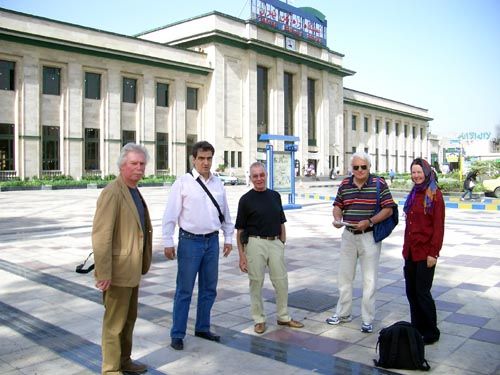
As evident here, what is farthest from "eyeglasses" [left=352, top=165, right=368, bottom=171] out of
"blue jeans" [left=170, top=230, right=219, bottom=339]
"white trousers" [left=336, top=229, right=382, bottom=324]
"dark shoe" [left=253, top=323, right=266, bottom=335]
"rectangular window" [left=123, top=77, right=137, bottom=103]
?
"rectangular window" [left=123, top=77, right=137, bottom=103]

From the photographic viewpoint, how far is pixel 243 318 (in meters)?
5.80

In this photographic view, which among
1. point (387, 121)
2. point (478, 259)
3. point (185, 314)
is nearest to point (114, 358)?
point (185, 314)

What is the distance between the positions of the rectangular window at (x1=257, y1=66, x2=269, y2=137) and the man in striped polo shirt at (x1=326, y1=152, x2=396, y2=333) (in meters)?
46.8

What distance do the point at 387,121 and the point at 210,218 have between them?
250 ft

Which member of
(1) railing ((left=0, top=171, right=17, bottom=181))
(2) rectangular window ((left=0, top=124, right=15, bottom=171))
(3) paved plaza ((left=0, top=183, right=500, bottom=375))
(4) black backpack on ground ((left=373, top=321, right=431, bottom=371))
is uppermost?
(2) rectangular window ((left=0, top=124, right=15, bottom=171))

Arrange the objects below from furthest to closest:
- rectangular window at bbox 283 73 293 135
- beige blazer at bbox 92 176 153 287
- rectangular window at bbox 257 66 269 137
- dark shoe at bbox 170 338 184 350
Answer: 1. rectangular window at bbox 283 73 293 135
2. rectangular window at bbox 257 66 269 137
3. dark shoe at bbox 170 338 184 350
4. beige blazer at bbox 92 176 153 287

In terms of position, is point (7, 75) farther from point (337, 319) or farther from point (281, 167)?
point (337, 319)

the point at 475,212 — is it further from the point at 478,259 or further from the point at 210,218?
the point at 210,218

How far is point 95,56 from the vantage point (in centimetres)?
4006

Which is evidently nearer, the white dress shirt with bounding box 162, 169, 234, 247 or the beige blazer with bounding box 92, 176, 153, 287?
the beige blazer with bounding box 92, 176, 153, 287

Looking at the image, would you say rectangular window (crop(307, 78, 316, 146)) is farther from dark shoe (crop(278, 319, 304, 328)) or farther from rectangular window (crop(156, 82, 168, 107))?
dark shoe (crop(278, 319, 304, 328))

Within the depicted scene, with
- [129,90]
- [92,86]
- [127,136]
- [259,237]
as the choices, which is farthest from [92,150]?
[259,237]

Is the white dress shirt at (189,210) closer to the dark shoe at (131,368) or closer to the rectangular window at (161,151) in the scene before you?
the dark shoe at (131,368)

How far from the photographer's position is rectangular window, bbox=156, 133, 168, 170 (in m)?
44.8
